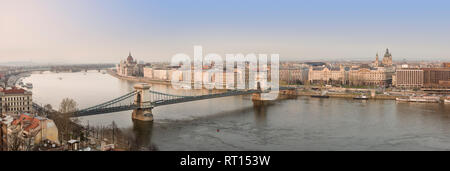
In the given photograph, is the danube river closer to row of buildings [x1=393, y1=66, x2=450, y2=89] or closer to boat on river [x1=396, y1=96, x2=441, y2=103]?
boat on river [x1=396, y1=96, x2=441, y2=103]

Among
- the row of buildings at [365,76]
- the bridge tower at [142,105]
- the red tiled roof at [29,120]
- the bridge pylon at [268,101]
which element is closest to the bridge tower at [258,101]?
the bridge pylon at [268,101]

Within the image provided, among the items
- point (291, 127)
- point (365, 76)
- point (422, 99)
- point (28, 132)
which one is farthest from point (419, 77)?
point (28, 132)

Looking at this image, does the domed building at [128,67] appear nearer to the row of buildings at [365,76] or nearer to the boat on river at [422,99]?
the row of buildings at [365,76]

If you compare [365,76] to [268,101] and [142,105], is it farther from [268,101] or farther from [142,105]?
[142,105]

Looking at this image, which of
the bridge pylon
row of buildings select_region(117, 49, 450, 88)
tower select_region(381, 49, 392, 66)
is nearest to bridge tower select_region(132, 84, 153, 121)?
the bridge pylon

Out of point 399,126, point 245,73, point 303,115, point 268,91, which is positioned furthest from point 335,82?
point 399,126
